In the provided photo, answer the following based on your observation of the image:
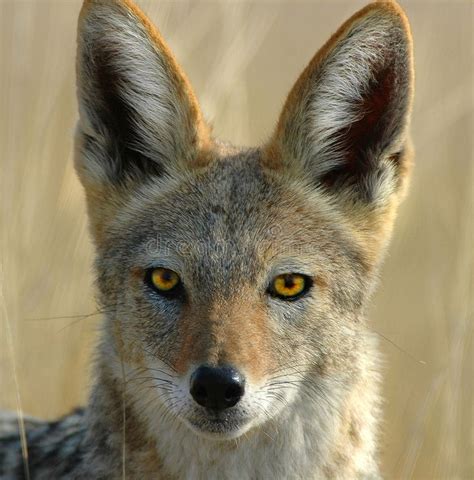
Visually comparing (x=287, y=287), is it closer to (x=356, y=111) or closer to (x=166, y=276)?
(x=166, y=276)

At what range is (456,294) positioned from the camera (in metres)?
8.16

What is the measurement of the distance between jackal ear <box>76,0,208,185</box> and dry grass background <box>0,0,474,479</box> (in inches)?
63.8

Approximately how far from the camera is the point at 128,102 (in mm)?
5598

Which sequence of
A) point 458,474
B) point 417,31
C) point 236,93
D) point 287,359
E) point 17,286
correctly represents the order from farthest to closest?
point 417,31 < point 236,93 < point 17,286 < point 458,474 < point 287,359

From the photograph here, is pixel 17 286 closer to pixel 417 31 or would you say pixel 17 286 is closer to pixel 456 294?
pixel 456 294

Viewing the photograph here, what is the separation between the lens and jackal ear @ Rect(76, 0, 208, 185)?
529cm

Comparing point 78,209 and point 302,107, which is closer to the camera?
point 302,107

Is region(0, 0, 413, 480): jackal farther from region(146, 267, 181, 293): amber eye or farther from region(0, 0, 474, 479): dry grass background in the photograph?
region(0, 0, 474, 479): dry grass background

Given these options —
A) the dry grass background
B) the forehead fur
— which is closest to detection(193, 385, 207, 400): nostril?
the forehead fur

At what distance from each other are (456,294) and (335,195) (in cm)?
290

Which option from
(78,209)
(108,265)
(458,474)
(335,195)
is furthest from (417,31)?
(108,265)

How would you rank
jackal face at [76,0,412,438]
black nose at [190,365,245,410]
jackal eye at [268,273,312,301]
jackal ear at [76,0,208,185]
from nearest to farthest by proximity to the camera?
black nose at [190,365,245,410], jackal face at [76,0,412,438], jackal eye at [268,273,312,301], jackal ear at [76,0,208,185]

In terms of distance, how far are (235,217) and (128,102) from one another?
0.93 meters

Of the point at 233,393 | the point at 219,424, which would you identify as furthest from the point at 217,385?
the point at 219,424
